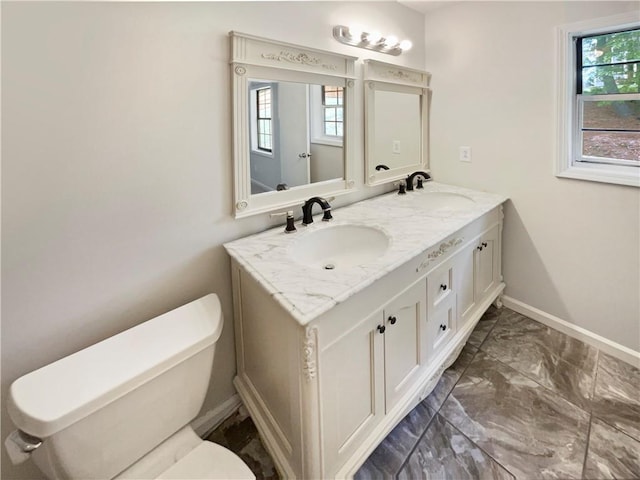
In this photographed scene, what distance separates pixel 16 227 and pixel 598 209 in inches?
103

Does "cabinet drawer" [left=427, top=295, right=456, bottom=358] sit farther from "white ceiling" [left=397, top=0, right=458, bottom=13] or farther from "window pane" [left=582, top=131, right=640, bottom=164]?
"white ceiling" [left=397, top=0, right=458, bottom=13]

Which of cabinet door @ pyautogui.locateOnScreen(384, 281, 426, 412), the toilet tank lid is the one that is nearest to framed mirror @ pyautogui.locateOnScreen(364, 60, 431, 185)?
cabinet door @ pyautogui.locateOnScreen(384, 281, 426, 412)

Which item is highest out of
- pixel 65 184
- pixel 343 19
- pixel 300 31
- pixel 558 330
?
pixel 343 19

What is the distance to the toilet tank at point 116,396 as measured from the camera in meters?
0.91

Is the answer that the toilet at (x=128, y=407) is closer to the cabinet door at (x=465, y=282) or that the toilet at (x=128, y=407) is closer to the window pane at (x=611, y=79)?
the cabinet door at (x=465, y=282)

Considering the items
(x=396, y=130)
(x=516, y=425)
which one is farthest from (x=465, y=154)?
(x=516, y=425)

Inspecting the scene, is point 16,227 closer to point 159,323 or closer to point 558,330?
point 159,323

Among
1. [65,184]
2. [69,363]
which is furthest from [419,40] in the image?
[69,363]

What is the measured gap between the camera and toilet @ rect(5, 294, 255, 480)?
0.91 m

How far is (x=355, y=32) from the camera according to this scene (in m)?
1.95

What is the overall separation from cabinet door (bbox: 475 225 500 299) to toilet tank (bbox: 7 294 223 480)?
156cm

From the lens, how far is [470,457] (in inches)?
56.4

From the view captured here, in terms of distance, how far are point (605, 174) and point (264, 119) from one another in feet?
5.98

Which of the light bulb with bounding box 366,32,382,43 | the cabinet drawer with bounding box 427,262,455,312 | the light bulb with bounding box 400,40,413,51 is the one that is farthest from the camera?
the light bulb with bounding box 400,40,413,51
